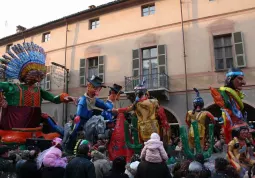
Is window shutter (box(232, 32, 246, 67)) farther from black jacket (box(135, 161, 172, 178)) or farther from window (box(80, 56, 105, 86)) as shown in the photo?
black jacket (box(135, 161, 172, 178))

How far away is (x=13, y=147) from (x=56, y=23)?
48.6 feet

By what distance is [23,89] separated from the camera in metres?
6.00

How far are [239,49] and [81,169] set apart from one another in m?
11.9

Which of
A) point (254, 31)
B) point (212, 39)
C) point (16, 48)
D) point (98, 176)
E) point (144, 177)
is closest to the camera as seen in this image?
point (144, 177)

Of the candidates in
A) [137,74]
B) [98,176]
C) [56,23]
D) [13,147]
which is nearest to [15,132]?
[13,147]

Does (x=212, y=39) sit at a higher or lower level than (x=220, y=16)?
lower

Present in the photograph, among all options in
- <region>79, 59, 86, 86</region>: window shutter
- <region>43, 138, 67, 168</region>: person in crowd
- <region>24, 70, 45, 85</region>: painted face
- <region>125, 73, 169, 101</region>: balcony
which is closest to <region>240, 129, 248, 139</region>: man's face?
<region>43, 138, 67, 168</region>: person in crowd

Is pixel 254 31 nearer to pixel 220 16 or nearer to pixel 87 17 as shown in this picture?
pixel 220 16

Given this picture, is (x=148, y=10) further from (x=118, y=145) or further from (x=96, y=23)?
(x=118, y=145)

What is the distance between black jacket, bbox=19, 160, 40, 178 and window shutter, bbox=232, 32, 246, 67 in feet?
37.8

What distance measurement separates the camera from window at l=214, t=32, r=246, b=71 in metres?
13.2

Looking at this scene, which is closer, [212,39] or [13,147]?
[13,147]

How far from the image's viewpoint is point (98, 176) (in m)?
3.80

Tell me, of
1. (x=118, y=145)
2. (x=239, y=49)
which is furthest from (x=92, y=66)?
(x=118, y=145)
